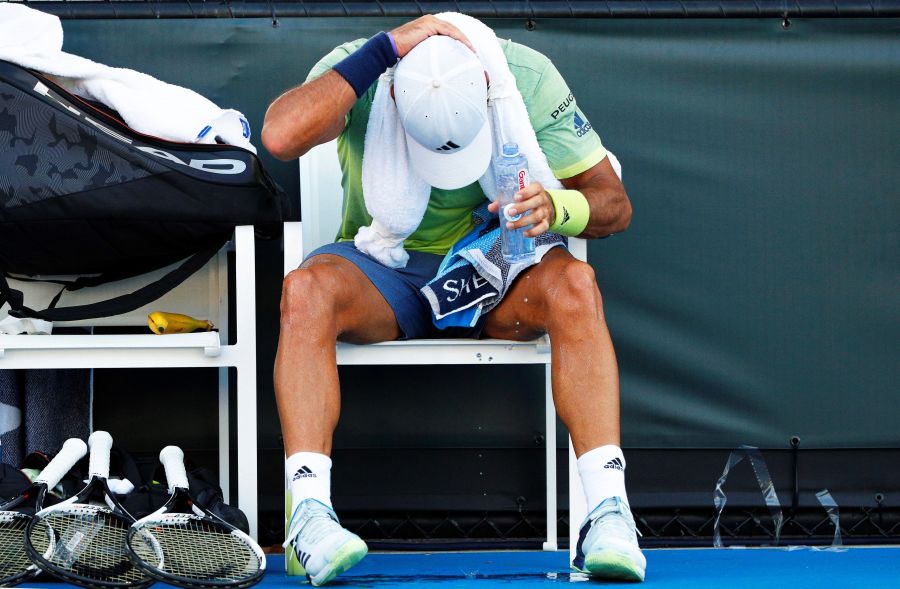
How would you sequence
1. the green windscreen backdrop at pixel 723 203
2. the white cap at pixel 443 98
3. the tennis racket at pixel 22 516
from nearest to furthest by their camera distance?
the tennis racket at pixel 22 516
the white cap at pixel 443 98
the green windscreen backdrop at pixel 723 203

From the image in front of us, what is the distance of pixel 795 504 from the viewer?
3.35m

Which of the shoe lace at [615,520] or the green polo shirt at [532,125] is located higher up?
the green polo shirt at [532,125]

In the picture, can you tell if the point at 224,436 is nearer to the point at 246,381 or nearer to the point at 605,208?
the point at 246,381

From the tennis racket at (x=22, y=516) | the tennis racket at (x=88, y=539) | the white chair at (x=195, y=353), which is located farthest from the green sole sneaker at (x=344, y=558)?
the tennis racket at (x=22, y=516)

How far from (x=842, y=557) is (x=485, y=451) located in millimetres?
998

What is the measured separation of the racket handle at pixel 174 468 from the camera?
257 cm

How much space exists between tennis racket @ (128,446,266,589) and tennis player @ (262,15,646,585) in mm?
111

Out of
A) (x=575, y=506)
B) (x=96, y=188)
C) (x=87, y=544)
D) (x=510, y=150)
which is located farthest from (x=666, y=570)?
(x=96, y=188)

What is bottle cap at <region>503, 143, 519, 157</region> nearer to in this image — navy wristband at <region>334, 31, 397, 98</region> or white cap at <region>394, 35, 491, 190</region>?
white cap at <region>394, 35, 491, 190</region>

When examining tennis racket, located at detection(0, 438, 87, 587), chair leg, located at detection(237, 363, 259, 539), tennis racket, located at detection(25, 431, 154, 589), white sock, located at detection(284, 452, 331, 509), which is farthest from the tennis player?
tennis racket, located at detection(0, 438, 87, 587)

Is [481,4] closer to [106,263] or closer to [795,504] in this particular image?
[106,263]

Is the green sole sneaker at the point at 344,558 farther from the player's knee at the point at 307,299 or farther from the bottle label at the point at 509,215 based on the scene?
the bottle label at the point at 509,215

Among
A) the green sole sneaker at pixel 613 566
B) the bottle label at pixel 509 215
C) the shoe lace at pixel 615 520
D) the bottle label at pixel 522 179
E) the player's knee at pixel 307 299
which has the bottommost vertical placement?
the green sole sneaker at pixel 613 566

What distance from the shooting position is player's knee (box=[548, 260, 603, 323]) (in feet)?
8.28
